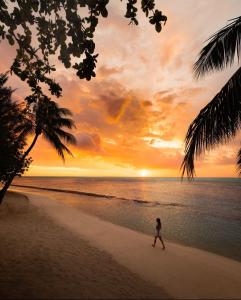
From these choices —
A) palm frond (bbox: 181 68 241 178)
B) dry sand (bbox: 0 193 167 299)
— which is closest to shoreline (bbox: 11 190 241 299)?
dry sand (bbox: 0 193 167 299)

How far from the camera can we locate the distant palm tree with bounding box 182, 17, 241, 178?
14.2 ft

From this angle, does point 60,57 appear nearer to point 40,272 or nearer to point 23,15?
point 23,15

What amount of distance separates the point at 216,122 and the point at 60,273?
21.3 ft

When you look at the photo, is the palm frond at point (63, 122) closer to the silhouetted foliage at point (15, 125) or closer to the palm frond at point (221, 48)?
the silhouetted foliage at point (15, 125)

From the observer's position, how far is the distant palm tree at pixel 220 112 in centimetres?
434

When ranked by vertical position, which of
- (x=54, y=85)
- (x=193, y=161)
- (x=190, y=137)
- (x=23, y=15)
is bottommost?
(x=193, y=161)

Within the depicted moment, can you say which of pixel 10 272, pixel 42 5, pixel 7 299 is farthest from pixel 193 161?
pixel 10 272

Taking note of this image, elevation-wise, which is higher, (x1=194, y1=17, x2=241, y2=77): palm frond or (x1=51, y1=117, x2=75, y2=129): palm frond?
(x1=51, y1=117, x2=75, y2=129): palm frond

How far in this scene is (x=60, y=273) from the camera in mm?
7266

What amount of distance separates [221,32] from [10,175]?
13.4 meters

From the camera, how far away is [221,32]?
468 cm

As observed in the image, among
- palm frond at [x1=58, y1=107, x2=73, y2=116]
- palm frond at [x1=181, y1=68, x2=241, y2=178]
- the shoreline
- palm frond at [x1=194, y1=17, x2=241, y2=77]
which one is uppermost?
palm frond at [x1=58, y1=107, x2=73, y2=116]

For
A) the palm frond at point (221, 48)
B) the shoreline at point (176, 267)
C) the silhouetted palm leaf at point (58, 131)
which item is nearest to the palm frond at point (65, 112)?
the silhouetted palm leaf at point (58, 131)

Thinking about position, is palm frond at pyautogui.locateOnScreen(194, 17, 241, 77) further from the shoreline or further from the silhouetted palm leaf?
the silhouetted palm leaf
